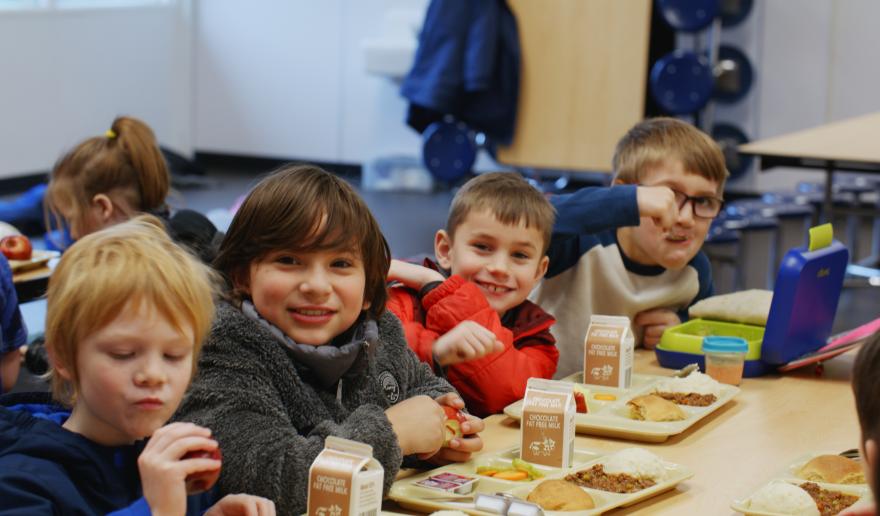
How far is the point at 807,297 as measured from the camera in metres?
2.50

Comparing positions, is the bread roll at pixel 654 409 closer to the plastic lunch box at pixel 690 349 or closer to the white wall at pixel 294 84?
the plastic lunch box at pixel 690 349

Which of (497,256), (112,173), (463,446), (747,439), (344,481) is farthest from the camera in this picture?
(112,173)

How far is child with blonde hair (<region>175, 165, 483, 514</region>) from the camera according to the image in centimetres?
160

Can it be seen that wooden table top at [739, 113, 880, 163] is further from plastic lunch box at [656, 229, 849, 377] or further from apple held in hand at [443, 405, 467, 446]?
apple held in hand at [443, 405, 467, 446]

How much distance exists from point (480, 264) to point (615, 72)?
4.96m

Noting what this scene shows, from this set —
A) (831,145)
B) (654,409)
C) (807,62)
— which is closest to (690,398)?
(654,409)

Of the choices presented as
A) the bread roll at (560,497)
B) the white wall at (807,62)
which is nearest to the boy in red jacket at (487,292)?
the bread roll at (560,497)

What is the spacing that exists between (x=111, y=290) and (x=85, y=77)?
7317 millimetres

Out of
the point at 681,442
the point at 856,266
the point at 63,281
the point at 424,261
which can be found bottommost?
the point at 856,266

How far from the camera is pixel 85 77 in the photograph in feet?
27.3

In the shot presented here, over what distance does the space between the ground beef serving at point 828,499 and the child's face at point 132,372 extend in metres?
0.86

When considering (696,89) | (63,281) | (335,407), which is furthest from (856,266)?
(63,281)

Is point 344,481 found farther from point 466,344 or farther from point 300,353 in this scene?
point 466,344

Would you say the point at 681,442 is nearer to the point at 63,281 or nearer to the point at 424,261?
the point at 424,261
